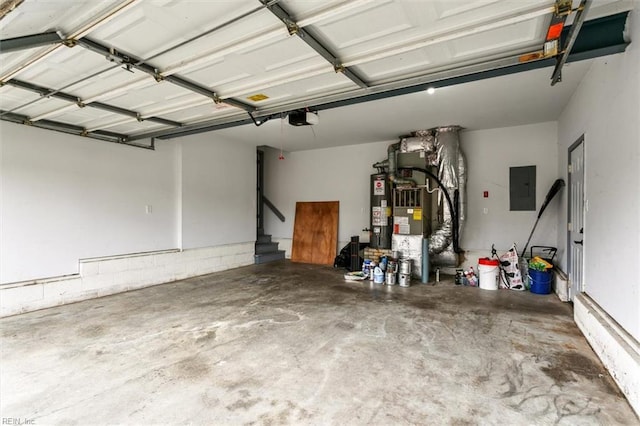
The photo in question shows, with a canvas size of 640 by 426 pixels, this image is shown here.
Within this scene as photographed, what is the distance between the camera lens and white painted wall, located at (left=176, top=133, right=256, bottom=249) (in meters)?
5.71

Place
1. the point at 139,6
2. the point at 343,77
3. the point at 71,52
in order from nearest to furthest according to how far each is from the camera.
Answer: the point at 139,6 < the point at 71,52 < the point at 343,77

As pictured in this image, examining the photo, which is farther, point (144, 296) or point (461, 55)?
point (144, 296)

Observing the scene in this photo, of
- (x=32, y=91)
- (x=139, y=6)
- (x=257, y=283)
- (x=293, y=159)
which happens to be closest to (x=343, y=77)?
(x=139, y=6)

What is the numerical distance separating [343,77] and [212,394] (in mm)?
2679

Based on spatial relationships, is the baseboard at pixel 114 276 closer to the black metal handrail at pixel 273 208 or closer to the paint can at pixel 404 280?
the black metal handrail at pixel 273 208

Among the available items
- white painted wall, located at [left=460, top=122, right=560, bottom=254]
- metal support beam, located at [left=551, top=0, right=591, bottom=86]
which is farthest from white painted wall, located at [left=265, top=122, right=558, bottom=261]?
metal support beam, located at [left=551, top=0, right=591, bottom=86]

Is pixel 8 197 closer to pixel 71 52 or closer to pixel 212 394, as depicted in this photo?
pixel 71 52

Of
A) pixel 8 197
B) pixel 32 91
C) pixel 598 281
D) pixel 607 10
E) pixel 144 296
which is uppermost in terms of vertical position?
pixel 607 10

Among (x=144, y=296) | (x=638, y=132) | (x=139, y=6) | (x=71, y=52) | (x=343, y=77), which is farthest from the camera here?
(x=144, y=296)

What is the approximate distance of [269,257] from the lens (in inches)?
290

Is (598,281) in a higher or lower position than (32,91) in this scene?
lower

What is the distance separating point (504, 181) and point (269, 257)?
5.12 metres

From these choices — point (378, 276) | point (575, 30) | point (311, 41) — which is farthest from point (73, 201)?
point (575, 30)

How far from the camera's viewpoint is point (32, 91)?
9.52 ft
